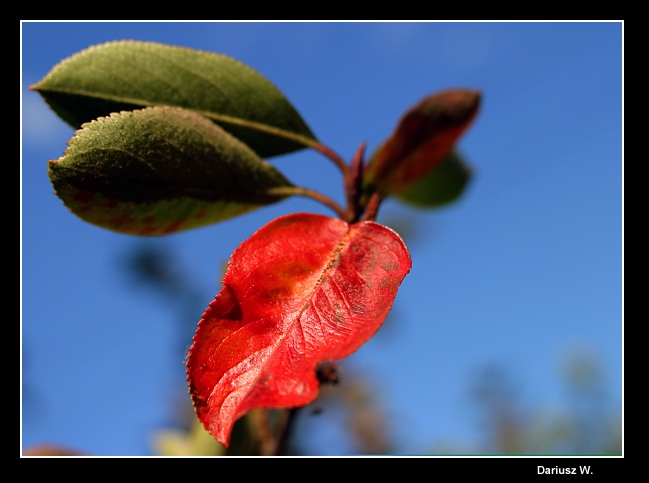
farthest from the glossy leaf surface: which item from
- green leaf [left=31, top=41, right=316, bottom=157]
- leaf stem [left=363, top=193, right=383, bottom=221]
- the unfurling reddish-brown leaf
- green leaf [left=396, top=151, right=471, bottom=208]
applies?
green leaf [left=396, top=151, right=471, bottom=208]

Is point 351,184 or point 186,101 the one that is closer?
point 186,101

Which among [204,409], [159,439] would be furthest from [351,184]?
[159,439]

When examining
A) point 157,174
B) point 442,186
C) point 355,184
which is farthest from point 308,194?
point 442,186

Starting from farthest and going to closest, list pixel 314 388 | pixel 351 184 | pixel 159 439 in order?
pixel 159 439 < pixel 351 184 < pixel 314 388

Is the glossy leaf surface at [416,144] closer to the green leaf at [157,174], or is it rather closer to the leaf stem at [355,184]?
the leaf stem at [355,184]

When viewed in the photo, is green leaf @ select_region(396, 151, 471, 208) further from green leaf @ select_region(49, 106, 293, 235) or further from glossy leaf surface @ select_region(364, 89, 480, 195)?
green leaf @ select_region(49, 106, 293, 235)

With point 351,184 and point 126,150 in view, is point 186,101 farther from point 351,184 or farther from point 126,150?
point 351,184

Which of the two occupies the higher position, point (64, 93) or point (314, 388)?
point (64, 93)

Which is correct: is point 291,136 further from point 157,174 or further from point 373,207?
point 157,174
